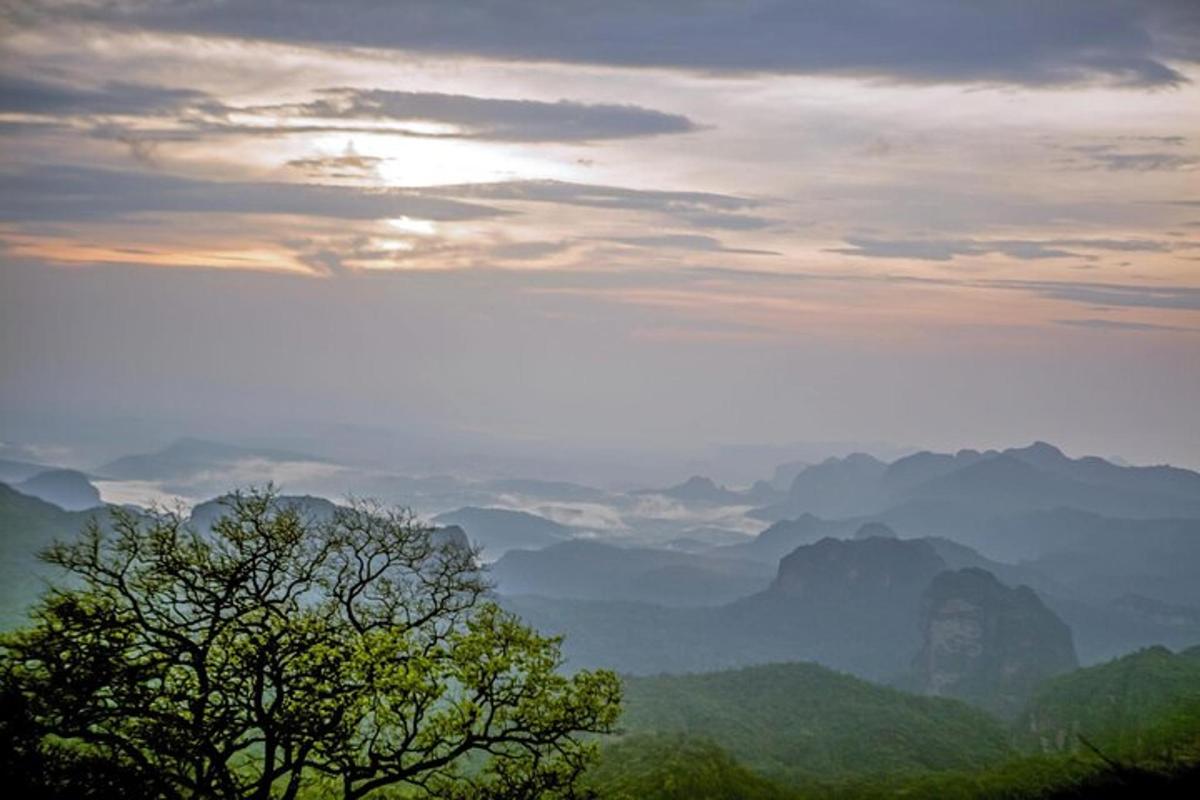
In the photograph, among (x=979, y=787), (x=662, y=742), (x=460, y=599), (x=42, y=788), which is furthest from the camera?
(x=662, y=742)

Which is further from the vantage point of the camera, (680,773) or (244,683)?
(680,773)

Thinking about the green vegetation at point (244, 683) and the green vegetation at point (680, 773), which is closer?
the green vegetation at point (244, 683)

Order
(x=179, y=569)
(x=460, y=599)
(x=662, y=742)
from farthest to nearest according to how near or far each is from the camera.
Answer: (x=662, y=742) < (x=460, y=599) < (x=179, y=569)

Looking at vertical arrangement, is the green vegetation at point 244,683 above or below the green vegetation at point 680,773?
above

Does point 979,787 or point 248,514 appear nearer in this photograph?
point 248,514

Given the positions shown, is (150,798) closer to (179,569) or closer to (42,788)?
(42,788)

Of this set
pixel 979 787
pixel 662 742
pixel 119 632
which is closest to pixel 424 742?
pixel 119 632

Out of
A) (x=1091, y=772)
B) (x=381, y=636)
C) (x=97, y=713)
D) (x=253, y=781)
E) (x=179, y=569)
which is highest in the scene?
(x=179, y=569)

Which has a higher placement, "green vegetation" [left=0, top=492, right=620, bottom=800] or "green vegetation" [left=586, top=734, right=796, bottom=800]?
"green vegetation" [left=0, top=492, right=620, bottom=800]

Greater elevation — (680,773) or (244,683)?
(244,683)

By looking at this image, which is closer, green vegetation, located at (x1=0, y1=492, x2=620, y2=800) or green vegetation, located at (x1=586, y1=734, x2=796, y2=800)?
green vegetation, located at (x1=0, y1=492, x2=620, y2=800)

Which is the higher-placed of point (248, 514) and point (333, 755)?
point (248, 514)

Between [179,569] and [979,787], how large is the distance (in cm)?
12709

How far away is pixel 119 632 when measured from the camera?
34.5 m
